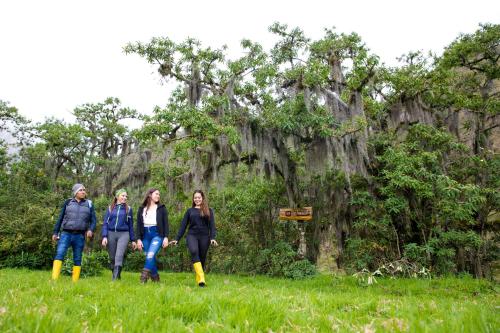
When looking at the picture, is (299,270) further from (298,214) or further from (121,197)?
(121,197)

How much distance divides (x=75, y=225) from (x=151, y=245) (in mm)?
1343

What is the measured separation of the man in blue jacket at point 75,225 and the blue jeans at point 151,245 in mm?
930

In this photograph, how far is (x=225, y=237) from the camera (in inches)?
496

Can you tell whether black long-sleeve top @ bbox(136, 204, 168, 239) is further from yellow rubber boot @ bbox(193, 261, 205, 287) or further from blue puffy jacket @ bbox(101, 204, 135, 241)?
yellow rubber boot @ bbox(193, 261, 205, 287)

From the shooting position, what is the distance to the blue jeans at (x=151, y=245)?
622 cm

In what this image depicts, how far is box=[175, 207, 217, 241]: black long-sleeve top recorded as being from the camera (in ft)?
21.2

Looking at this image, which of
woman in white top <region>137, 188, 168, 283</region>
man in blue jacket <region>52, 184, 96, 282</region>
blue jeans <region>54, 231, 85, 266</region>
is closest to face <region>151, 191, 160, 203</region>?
woman in white top <region>137, 188, 168, 283</region>

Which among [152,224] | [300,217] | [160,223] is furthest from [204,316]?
[300,217]

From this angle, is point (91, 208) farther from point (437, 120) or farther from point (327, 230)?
point (437, 120)

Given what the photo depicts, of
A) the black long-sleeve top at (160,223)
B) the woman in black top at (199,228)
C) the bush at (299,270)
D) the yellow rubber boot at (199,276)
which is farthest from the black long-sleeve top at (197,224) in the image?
the bush at (299,270)

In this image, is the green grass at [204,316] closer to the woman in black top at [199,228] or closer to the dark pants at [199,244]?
the dark pants at [199,244]

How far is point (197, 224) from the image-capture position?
6496 mm

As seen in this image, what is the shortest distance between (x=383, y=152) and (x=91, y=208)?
26.9 feet

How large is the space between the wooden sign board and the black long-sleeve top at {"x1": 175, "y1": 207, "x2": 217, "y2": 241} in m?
4.16
